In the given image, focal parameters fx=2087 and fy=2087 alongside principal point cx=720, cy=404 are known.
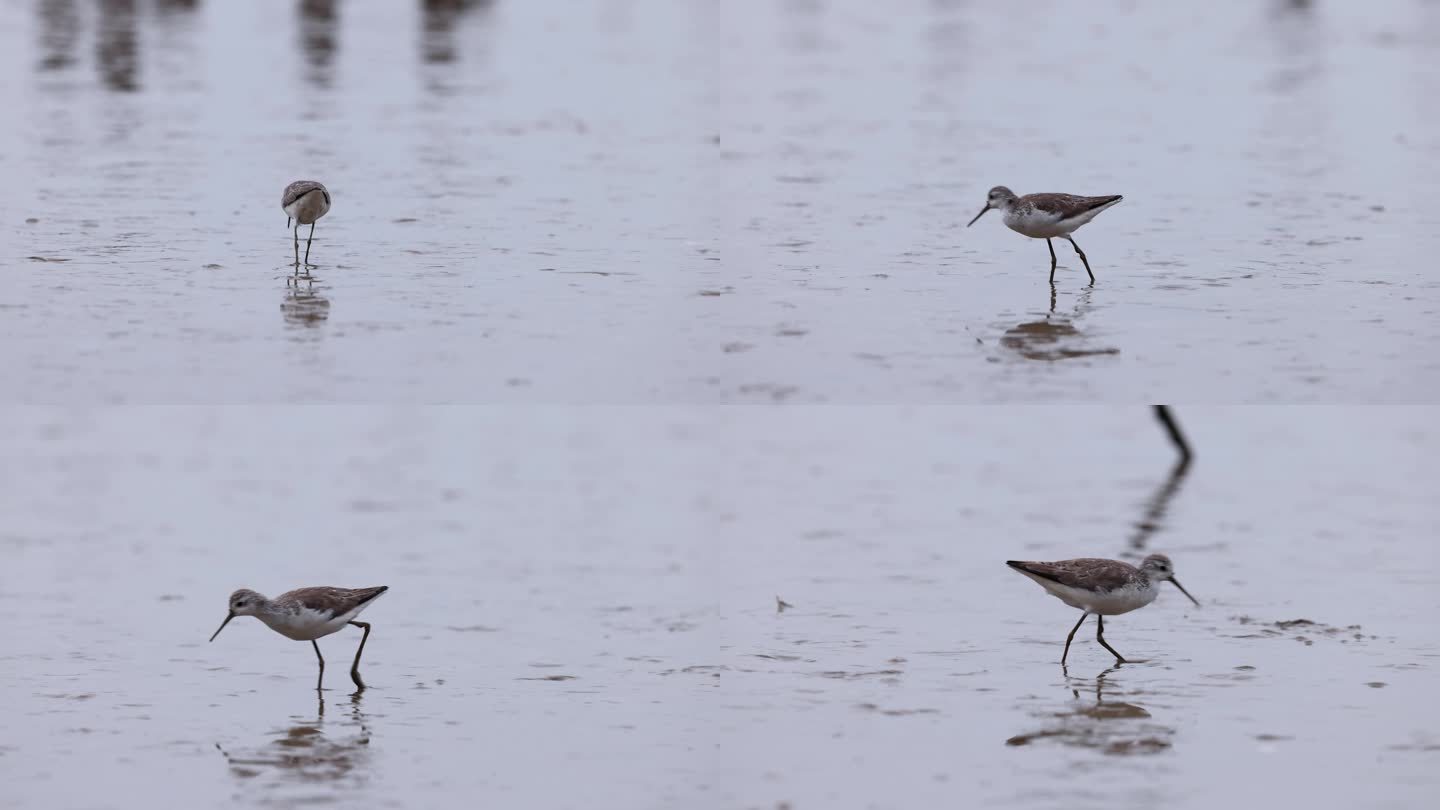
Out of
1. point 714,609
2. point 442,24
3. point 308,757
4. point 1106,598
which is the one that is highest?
point 442,24

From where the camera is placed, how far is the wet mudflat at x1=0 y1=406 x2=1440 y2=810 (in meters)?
9.65

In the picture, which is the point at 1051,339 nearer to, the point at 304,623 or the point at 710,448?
the point at 304,623

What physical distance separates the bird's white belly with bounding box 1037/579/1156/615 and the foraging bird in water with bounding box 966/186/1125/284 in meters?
2.84

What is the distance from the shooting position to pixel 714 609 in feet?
42.3

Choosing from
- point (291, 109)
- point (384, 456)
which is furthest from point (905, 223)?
point (291, 109)

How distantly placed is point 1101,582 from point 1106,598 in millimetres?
94

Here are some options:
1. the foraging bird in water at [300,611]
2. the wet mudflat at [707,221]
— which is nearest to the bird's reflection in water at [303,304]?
the wet mudflat at [707,221]

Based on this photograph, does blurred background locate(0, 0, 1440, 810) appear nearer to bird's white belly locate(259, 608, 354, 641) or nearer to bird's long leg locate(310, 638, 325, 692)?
bird's long leg locate(310, 638, 325, 692)

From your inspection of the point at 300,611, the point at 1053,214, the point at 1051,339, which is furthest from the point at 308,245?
the point at 1051,339

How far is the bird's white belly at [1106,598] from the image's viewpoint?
466 inches

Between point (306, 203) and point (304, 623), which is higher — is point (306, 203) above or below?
above

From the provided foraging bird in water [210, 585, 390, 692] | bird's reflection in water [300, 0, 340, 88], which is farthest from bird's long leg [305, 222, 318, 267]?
bird's reflection in water [300, 0, 340, 88]

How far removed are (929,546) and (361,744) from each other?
5592 millimetres

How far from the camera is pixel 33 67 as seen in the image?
86.5ft
